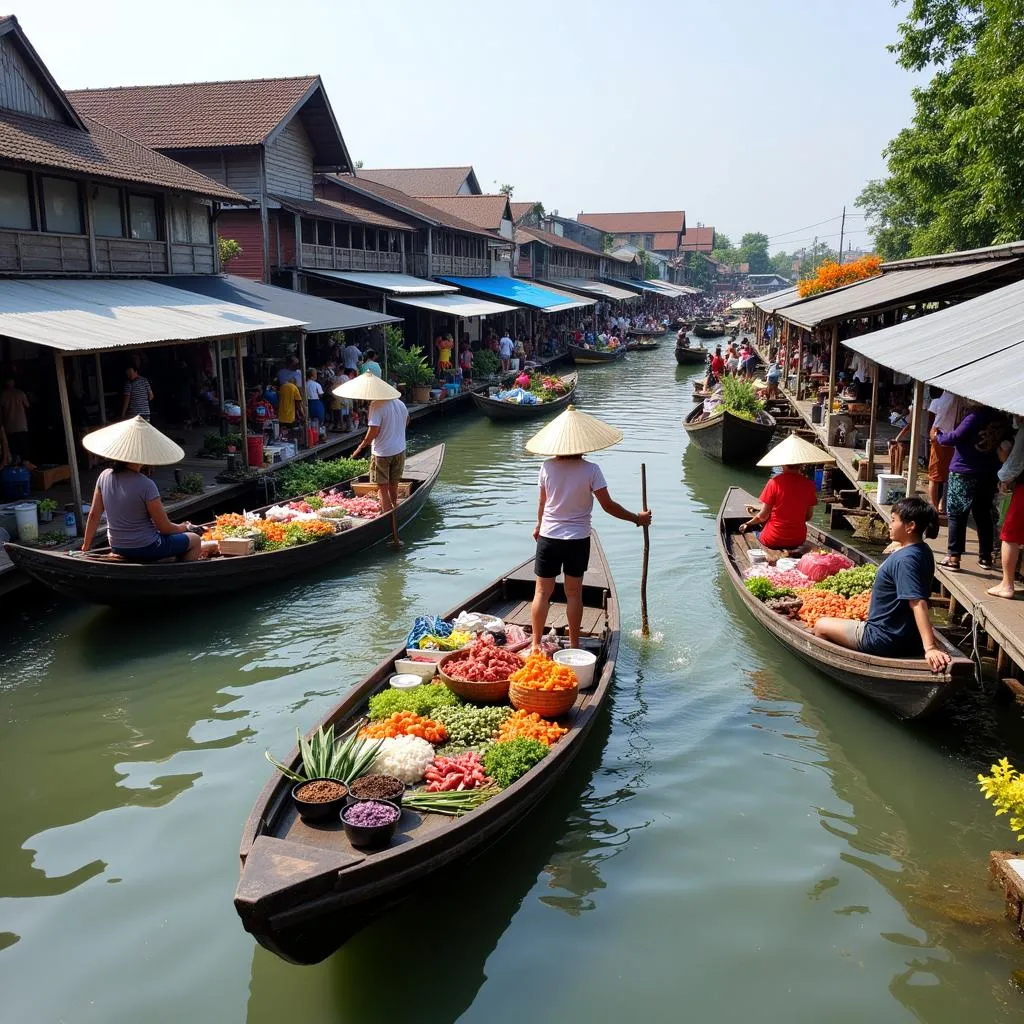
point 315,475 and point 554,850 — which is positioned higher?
point 315,475

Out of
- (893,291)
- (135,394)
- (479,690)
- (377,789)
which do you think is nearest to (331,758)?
(377,789)

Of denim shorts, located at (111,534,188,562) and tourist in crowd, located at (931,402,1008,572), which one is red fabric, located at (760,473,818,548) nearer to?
tourist in crowd, located at (931,402,1008,572)

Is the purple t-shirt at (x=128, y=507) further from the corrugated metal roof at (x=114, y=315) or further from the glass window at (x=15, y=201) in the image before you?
the glass window at (x=15, y=201)

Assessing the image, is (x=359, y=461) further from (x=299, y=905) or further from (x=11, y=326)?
(x=299, y=905)

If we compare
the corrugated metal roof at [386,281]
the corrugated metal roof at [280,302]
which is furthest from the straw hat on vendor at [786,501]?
the corrugated metal roof at [386,281]

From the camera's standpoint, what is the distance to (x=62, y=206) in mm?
13750

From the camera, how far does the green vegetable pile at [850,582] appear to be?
870 cm

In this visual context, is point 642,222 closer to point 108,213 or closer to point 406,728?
point 108,213

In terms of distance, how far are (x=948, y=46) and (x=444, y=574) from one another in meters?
22.6

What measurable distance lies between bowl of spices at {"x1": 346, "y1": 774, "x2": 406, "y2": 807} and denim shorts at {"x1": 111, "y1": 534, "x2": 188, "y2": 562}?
4.90 m

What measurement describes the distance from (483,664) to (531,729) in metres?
0.80

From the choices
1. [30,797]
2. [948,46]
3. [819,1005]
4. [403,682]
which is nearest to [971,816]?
[819,1005]

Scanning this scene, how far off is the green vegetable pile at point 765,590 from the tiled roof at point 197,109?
16462 mm

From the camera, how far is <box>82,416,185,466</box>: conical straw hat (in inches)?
330
